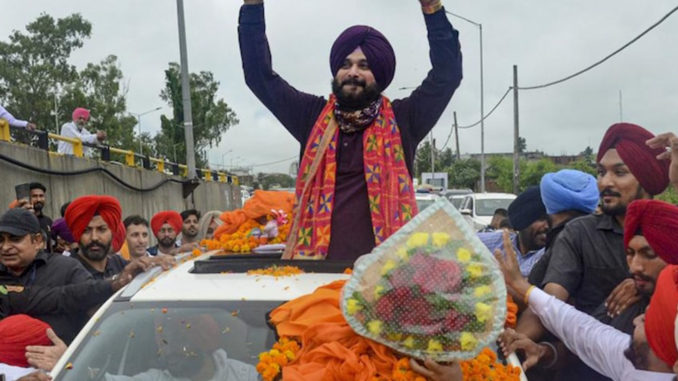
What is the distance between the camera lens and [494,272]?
2.19 metres

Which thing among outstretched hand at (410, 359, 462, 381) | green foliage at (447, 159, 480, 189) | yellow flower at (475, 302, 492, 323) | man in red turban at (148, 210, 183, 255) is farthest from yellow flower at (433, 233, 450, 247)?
green foliage at (447, 159, 480, 189)

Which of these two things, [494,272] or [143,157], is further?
[143,157]

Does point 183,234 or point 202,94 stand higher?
point 202,94

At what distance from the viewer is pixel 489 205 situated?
58.9 ft

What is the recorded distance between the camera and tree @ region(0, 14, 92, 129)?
35531 millimetres

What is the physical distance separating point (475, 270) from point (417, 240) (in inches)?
8.2

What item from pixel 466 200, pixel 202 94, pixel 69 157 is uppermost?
pixel 202 94

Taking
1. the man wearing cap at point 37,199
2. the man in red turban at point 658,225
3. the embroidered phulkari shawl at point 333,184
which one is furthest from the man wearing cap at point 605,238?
the man wearing cap at point 37,199

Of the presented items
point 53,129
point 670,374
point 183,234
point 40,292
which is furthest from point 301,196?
point 53,129

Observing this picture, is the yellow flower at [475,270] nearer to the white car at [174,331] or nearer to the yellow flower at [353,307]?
the yellow flower at [353,307]

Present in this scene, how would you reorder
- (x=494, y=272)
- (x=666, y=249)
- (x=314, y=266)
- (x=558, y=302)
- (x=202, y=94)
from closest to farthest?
(x=494, y=272)
(x=666, y=249)
(x=558, y=302)
(x=314, y=266)
(x=202, y=94)

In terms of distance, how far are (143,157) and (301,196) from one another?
16.4 meters

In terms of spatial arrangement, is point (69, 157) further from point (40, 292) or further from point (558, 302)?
point (558, 302)

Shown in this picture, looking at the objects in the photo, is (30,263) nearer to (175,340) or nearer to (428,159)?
(175,340)
